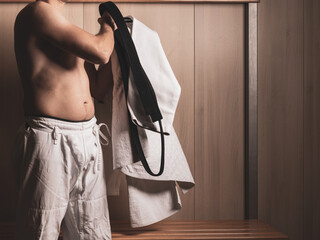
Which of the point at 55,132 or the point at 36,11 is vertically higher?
the point at 36,11

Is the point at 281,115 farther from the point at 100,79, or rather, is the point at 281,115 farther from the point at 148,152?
the point at 100,79

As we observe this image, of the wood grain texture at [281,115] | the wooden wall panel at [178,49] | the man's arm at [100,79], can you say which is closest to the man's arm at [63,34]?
the man's arm at [100,79]

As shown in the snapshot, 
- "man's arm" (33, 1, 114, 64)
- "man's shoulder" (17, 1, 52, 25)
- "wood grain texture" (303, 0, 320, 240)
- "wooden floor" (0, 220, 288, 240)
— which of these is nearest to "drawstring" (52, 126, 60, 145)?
"man's arm" (33, 1, 114, 64)

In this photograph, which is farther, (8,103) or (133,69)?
(8,103)

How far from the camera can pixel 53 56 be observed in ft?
4.35

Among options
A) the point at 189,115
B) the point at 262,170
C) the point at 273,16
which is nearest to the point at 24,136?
the point at 189,115

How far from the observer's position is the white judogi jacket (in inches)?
61.6

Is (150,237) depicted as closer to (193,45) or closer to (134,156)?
(134,156)

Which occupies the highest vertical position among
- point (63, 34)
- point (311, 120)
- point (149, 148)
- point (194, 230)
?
point (63, 34)

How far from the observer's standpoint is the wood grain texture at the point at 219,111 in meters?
1.90

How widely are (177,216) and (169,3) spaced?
3.76 ft

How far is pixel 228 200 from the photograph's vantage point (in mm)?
1932

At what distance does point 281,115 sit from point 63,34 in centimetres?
126

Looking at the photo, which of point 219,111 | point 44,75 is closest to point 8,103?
point 44,75
